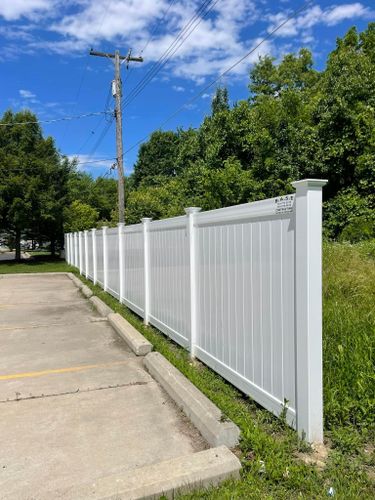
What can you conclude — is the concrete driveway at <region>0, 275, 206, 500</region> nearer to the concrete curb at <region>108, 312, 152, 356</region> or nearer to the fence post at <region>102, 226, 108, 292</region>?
the concrete curb at <region>108, 312, 152, 356</region>

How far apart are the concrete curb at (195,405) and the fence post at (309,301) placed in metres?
0.55

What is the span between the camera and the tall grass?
3297mm

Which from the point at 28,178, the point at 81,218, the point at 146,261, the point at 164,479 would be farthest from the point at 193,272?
the point at 81,218

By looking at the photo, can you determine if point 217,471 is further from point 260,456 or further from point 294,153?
point 294,153

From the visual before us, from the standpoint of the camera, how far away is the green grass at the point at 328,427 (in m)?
2.62

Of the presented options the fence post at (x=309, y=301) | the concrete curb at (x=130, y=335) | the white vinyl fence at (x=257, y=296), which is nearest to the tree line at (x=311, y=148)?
the concrete curb at (x=130, y=335)

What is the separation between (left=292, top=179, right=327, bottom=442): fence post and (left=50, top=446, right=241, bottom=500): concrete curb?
2.05ft

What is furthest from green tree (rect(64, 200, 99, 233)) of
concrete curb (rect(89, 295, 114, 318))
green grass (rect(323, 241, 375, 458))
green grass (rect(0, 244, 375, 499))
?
green grass (rect(0, 244, 375, 499))

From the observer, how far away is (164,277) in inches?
253

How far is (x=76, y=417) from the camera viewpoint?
12.6 ft

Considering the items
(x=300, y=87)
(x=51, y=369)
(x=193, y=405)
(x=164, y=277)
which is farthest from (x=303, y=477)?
(x=300, y=87)

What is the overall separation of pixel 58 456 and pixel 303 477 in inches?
67.8

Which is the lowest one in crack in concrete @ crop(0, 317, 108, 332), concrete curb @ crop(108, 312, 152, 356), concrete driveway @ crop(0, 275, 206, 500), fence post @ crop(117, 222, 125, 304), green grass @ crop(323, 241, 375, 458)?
concrete driveway @ crop(0, 275, 206, 500)

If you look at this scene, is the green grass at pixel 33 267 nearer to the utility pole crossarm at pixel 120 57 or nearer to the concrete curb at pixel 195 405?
the utility pole crossarm at pixel 120 57
